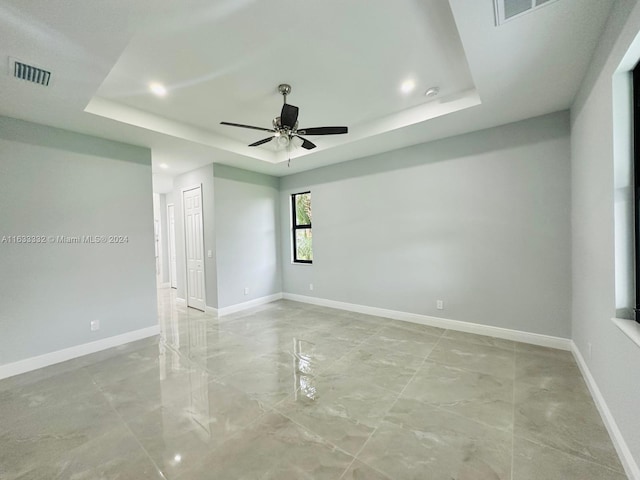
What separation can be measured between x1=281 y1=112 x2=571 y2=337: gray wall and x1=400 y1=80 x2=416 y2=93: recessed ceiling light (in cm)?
124

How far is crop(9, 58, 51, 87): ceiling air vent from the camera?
2025mm

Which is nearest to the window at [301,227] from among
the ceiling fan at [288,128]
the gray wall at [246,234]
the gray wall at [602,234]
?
A: the gray wall at [246,234]

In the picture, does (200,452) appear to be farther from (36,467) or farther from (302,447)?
(36,467)

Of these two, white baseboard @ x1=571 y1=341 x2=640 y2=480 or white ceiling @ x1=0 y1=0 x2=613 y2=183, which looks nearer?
white baseboard @ x1=571 y1=341 x2=640 y2=480

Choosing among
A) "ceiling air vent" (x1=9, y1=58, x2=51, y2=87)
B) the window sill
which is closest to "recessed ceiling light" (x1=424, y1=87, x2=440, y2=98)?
the window sill

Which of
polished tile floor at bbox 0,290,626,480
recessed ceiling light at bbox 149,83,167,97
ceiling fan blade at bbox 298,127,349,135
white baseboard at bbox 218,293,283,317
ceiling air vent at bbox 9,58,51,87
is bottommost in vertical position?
polished tile floor at bbox 0,290,626,480

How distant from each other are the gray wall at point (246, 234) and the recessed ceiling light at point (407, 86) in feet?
11.2

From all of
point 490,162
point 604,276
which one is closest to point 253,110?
point 490,162

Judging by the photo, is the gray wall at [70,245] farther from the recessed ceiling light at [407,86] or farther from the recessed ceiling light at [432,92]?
the recessed ceiling light at [432,92]

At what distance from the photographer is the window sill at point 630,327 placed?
1443 millimetres

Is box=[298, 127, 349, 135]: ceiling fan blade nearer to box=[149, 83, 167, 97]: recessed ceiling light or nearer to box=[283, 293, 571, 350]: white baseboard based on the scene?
box=[149, 83, 167, 97]: recessed ceiling light

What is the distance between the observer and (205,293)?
5086 millimetres

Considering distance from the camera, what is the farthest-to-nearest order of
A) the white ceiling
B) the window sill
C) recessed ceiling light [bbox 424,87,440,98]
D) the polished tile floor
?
1. recessed ceiling light [bbox 424,87,440,98]
2. the white ceiling
3. the polished tile floor
4. the window sill

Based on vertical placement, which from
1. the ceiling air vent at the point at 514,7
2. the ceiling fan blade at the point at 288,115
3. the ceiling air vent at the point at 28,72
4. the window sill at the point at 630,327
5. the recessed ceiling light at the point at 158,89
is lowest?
the window sill at the point at 630,327
